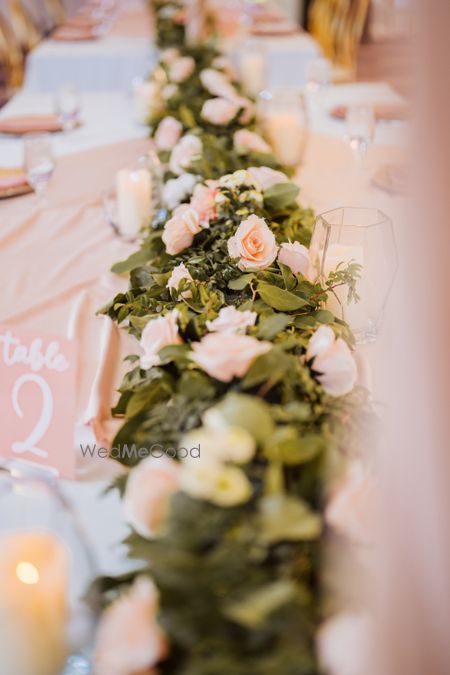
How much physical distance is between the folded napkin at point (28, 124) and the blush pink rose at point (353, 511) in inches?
83.6

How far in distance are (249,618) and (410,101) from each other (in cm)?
38

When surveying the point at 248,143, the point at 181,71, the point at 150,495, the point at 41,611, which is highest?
the point at 181,71

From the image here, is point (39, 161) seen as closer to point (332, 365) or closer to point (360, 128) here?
point (360, 128)

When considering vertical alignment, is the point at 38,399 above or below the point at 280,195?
below

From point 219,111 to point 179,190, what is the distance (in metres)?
0.48

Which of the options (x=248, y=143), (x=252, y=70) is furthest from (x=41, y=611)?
(x=252, y=70)

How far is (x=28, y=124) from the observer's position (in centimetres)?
247

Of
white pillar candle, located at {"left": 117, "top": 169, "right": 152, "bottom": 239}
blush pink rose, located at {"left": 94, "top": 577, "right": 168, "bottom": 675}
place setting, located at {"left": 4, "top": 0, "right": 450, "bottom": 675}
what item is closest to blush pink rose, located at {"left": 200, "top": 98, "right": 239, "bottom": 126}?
place setting, located at {"left": 4, "top": 0, "right": 450, "bottom": 675}

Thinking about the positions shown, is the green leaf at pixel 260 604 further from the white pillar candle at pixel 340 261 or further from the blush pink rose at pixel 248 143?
the blush pink rose at pixel 248 143

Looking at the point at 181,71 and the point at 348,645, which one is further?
the point at 181,71

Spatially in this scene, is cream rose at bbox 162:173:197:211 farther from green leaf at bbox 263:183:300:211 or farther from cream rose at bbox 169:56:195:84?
cream rose at bbox 169:56:195:84

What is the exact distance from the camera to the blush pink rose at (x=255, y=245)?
102cm

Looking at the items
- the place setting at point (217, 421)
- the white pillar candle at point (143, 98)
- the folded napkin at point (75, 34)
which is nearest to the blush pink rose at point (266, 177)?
the place setting at point (217, 421)

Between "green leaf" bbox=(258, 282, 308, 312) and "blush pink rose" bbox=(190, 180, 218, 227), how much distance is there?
0.26 metres
